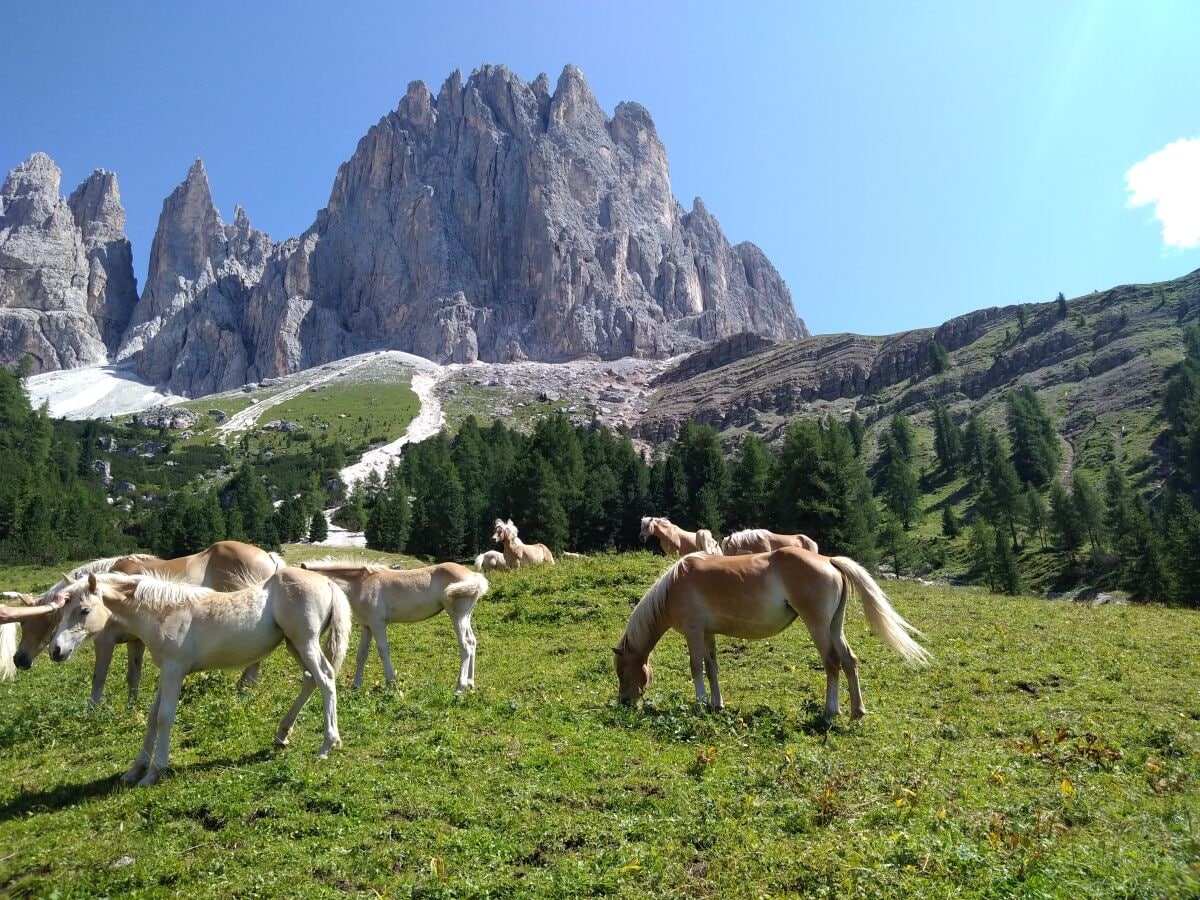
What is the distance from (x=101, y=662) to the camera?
13328mm

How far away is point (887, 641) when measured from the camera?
11430mm

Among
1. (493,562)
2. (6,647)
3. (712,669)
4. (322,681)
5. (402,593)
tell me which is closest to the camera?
(322,681)

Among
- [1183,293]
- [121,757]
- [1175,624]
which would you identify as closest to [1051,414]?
[1183,293]

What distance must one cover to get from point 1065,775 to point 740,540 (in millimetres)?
16756

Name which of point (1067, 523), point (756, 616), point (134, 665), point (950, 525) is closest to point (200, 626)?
point (134, 665)

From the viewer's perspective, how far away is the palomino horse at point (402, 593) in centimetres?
1430

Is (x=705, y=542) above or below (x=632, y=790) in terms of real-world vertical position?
above

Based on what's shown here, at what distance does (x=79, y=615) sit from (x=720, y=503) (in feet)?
219

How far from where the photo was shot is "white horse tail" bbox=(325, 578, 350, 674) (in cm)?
1008

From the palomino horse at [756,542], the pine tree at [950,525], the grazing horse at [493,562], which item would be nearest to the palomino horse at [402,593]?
the palomino horse at [756,542]

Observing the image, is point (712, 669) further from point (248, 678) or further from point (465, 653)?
point (248, 678)

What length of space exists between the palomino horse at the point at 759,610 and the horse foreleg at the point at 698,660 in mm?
17

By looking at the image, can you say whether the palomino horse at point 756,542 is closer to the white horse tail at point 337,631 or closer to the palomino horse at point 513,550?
the palomino horse at point 513,550

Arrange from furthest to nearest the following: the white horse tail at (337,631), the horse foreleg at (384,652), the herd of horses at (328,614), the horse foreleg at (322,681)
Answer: the horse foreleg at (384,652)
the white horse tail at (337,631)
the horse foreleg at (322,681)
the herd of horses at (328,614)
